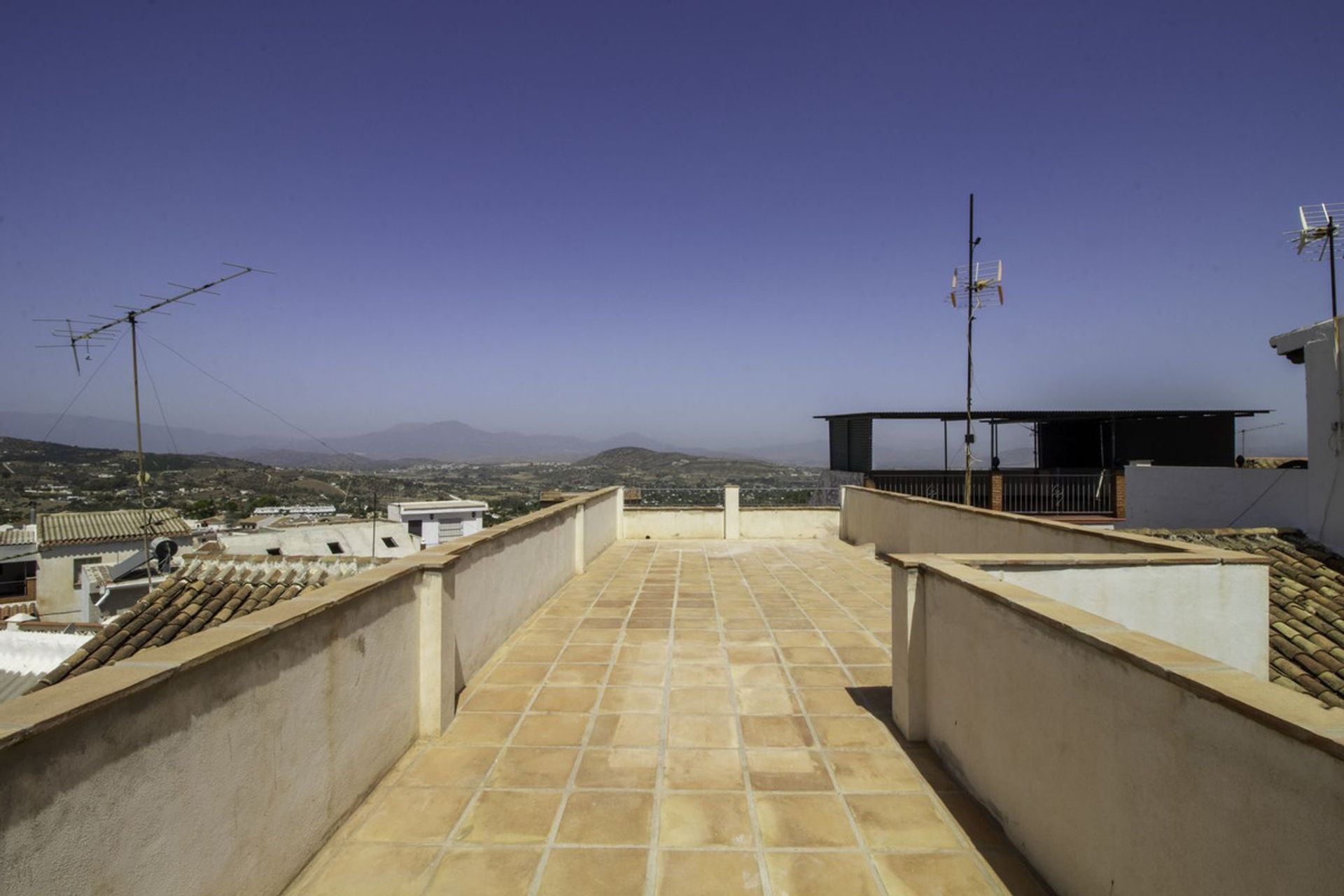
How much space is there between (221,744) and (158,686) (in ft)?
1.21

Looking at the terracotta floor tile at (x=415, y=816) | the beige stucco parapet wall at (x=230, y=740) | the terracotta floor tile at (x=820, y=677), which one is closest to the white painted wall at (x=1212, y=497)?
the terracotta floor tile at (x=820, y=677)

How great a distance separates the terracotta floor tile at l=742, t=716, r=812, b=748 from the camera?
3504mm

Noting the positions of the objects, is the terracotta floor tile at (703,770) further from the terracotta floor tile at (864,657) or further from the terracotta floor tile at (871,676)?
the terracotta floor tile at (864,657)

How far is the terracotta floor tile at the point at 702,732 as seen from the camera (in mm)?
3502

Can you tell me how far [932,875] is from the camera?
2.43 m

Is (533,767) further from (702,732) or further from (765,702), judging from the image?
(765,702)

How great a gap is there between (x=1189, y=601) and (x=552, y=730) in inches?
158

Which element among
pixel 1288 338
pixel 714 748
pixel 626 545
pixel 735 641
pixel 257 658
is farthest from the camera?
pixel 626 545

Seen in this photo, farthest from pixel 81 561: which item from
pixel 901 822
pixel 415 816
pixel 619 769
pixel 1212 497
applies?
pixel 1212 497

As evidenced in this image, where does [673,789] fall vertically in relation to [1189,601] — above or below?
below

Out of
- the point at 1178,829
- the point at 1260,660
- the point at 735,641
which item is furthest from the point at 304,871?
the point at 1260,660

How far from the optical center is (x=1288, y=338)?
8.73m

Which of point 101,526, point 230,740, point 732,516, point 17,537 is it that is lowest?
point 17,537

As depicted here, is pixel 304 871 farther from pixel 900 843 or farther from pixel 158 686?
pixel 900 843
